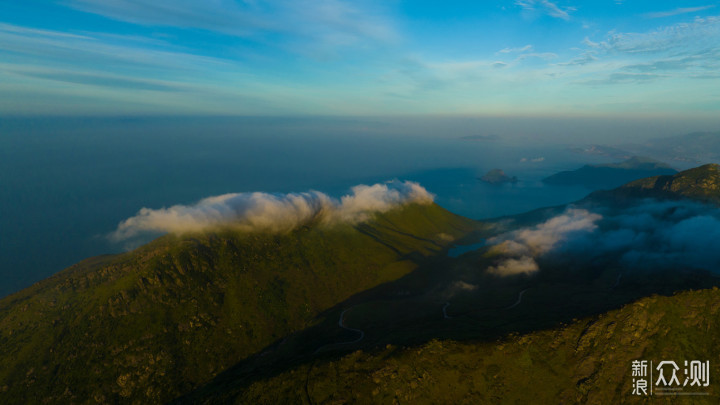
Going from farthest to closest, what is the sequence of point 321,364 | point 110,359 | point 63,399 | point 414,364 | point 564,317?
point 110,359 < point 63,399 < point 564,317 < point 321,364 < point 414,364

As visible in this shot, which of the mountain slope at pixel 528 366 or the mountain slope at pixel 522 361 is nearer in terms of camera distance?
the mountain slope at pixel 528 366

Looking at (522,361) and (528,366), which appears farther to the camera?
(522,361)

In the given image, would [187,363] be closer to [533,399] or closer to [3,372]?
[3,372]

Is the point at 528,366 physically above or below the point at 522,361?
below

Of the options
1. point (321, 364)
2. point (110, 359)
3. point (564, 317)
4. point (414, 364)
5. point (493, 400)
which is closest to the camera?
point (493, 400)

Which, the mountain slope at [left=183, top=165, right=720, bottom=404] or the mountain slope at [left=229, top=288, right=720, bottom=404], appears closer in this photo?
the mountain slope at [left=229, top=288, right=720, bottom=404]

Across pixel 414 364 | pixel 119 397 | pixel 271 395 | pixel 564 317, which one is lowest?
pixel 119 397

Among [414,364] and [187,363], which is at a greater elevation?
[414,364]

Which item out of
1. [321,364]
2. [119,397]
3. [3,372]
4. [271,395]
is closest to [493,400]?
[321,364]

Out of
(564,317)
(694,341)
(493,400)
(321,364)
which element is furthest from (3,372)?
(694,341)

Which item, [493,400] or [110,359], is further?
[110,359]
